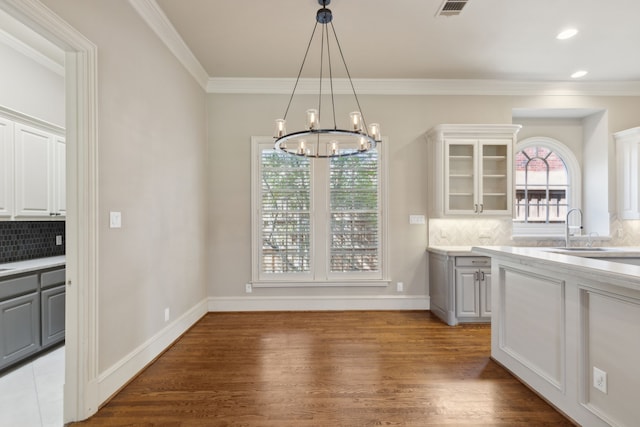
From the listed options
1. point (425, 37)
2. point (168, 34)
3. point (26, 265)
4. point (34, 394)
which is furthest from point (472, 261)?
point (26, 265)

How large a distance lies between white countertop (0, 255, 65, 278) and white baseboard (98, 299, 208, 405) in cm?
123

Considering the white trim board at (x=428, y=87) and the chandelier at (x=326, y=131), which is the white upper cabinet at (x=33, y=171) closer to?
the white trim board at (x=428, y=87)

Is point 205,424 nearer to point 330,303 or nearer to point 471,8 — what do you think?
point 330,303

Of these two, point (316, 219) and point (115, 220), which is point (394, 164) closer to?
point (316, 219)

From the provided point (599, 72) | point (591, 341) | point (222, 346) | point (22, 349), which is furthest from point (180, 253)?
point (599, 72)

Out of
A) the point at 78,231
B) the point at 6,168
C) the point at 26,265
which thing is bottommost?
the point at 26,265

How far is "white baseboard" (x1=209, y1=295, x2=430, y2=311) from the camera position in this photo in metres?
4.46

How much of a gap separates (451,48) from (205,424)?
4.14 meters

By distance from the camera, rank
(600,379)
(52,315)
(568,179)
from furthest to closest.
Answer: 1. (568,179)
2. (52,315)
3. (600,379)

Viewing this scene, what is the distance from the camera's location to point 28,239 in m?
3.50

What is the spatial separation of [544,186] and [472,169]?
5.21 ft

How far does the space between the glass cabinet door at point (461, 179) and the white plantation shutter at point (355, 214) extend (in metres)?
0.95

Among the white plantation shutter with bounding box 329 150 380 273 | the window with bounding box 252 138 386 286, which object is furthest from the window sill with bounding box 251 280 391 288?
the white plantation shutter with bounding box 329 150 380 273

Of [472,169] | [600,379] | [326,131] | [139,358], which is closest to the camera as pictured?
[600,379]
